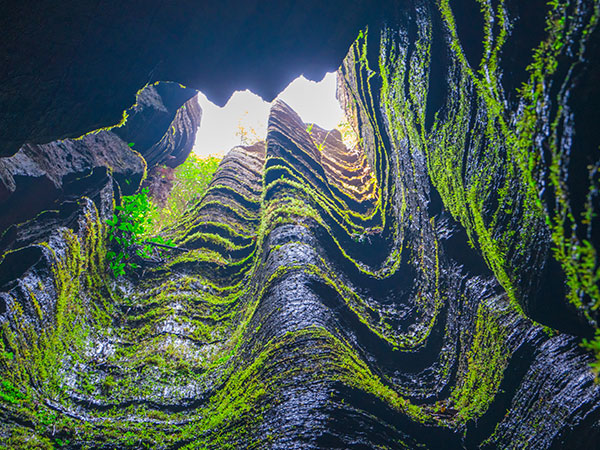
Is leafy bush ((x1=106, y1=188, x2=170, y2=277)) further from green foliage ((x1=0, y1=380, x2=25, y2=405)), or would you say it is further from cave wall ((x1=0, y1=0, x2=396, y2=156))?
green foliage ((x1=0, y1=380, x2=25, y2=405))

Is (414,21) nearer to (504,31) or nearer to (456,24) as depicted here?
(456,24)

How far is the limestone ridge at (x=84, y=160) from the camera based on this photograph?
472 centimetres

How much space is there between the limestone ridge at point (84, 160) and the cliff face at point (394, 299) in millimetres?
434

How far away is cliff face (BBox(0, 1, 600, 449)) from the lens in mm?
1990

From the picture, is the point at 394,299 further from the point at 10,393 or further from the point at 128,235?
the point at 128,235

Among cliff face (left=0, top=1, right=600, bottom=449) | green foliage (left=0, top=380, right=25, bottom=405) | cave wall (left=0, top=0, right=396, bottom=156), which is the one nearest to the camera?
cliff face (left=0, top=1, right=600, bottom=449)

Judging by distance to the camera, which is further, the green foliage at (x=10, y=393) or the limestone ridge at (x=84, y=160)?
the limestone ridge at (x=84, y=160)

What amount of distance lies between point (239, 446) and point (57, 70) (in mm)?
4199

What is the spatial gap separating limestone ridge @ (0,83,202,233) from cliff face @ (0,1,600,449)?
43cm

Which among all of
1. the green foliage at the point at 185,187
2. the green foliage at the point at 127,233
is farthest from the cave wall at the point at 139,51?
the green foliage at the point at 185,187

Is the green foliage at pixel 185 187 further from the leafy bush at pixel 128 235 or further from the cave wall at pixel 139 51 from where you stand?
the cave wall at pixel 139 51

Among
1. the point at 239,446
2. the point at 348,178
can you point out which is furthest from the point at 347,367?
the point at 348,178

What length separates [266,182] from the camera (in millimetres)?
7742

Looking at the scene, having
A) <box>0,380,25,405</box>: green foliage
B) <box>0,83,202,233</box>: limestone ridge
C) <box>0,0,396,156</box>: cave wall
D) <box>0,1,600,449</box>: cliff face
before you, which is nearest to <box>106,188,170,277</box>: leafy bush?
<box>0,1,600,449</box>: cliff face
